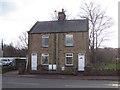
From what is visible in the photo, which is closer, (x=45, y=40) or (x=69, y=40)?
(x=69, y=40)

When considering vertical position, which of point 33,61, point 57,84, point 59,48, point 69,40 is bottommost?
point 57,84

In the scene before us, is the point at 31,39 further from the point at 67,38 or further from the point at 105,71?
the point at 105,71

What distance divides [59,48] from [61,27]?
3.19 m

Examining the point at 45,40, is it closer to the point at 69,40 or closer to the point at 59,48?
the point at 59,48

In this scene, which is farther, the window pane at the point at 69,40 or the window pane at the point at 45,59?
the window pane at the point at 45,59

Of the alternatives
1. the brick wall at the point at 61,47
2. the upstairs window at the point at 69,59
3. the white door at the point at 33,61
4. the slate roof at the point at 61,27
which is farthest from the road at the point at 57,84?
the white door at the point at 33,61

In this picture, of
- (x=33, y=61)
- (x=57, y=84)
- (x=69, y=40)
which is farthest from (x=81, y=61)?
(x=57, y=84)

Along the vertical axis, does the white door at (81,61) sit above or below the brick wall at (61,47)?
below

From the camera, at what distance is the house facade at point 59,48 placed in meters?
34.2

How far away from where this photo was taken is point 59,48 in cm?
3528

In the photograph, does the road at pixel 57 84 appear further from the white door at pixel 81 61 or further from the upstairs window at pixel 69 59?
the upstairs window at pixel 69 59

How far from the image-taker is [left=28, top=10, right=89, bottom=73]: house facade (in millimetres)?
34250

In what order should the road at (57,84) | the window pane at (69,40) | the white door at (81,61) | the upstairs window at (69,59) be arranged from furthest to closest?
the window pane at (69,40) → the upstairs window at (69,59) → the white door at (81,61) → the road at (57,84)

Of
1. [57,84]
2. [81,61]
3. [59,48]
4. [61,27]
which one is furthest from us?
[61,27]
